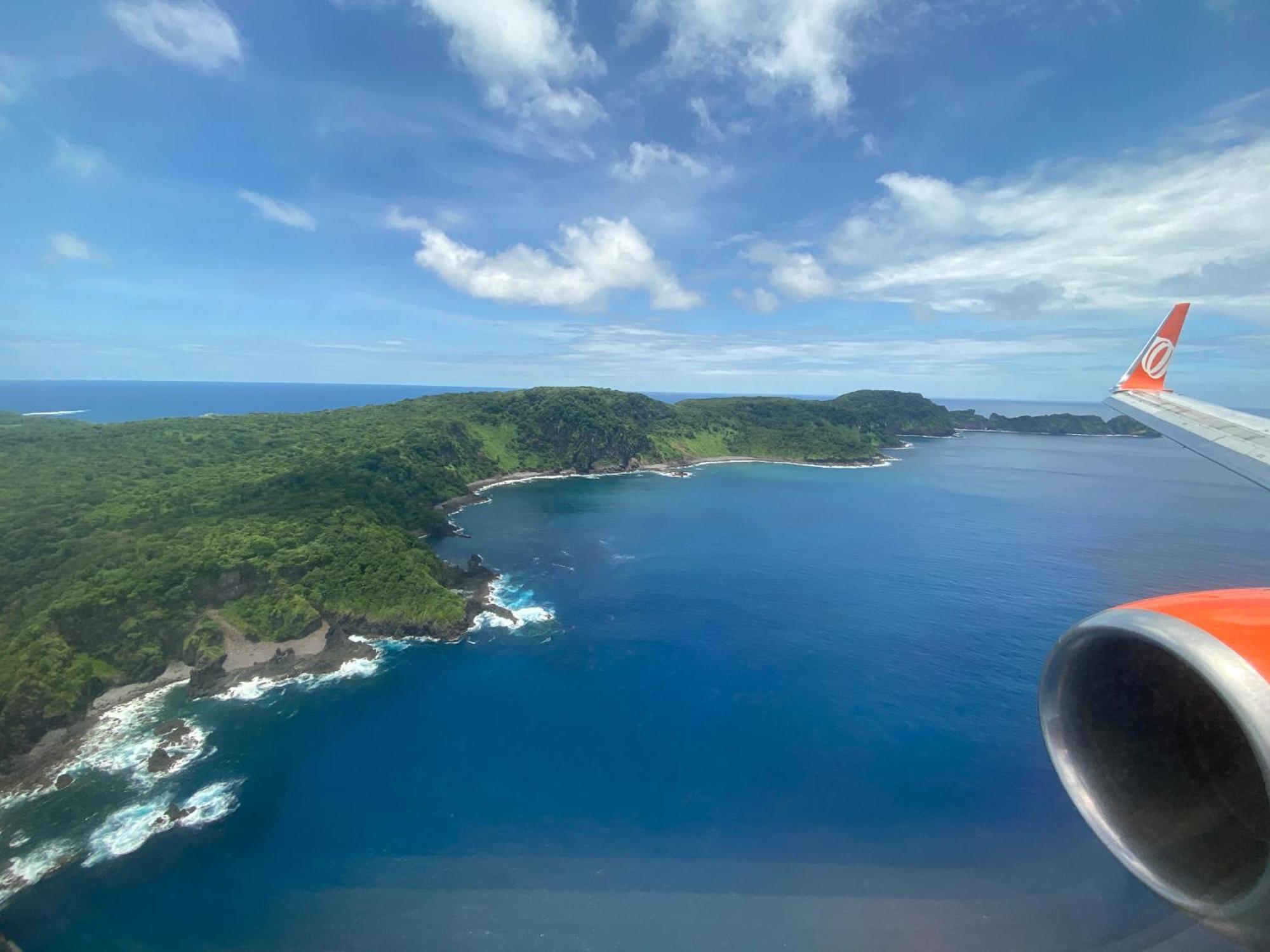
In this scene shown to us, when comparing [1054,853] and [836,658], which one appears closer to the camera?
[1054,853]

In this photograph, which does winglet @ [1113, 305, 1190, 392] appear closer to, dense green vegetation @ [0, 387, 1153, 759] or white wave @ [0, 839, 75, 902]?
dense green vegetation @ [0, 387, 1153, 759]

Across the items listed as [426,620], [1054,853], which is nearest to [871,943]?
[1054,853]

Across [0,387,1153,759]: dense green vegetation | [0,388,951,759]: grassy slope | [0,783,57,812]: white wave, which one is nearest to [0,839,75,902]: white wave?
[0,783,57,812]: white wave

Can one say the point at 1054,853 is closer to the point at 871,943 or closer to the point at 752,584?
the point at 871,943

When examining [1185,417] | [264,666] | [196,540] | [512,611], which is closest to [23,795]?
[264,666]

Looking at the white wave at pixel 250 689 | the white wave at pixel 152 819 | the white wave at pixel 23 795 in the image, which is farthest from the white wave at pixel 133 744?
the white wave at pixel 250 689
